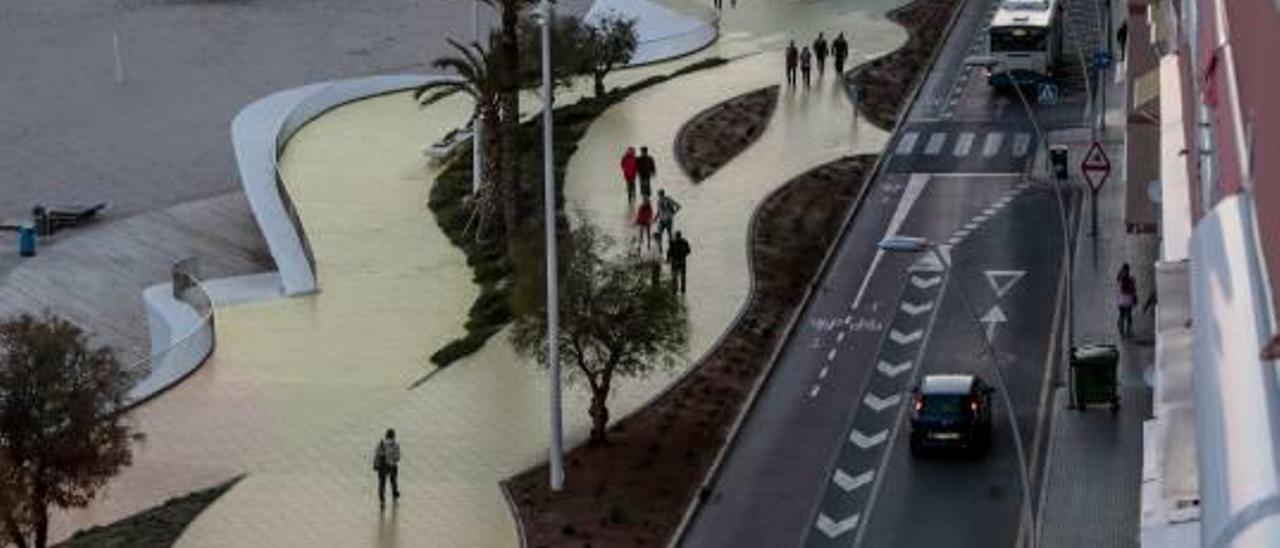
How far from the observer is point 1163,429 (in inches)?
780

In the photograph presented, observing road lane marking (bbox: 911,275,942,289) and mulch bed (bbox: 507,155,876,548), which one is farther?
road lane marking (bbox: 911,275,942,289)

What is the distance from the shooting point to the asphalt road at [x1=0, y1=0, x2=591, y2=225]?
7719cm

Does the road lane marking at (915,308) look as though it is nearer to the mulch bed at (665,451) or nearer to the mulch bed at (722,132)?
the mulch bed at (665,451)

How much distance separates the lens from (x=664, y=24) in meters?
90.3

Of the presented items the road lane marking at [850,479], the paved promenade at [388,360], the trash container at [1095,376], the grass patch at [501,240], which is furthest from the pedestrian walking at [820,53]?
the road lane marking at [850,479]

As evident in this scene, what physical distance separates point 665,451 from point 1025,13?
3683 centimetres

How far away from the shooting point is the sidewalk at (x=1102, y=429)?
37.2 metres

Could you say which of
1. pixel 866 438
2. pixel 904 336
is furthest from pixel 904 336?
pixel 866 438

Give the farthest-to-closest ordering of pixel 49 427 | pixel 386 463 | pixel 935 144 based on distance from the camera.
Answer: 1. pixel 935 144
2. pixel 386 463
3. pixel 49 427

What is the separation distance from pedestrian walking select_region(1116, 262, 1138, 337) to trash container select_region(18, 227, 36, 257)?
31.4 meters

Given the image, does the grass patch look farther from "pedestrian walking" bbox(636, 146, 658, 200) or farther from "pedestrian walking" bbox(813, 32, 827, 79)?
"pedestrian walking" bbox(813, 32, 827, 79)

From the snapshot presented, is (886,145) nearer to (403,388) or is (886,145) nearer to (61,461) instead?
(403,388)

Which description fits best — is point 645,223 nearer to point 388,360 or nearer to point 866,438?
point 388,360

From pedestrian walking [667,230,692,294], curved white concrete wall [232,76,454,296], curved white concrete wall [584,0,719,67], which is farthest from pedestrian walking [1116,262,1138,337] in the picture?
curved white concrete wall [584,0,719,67]
